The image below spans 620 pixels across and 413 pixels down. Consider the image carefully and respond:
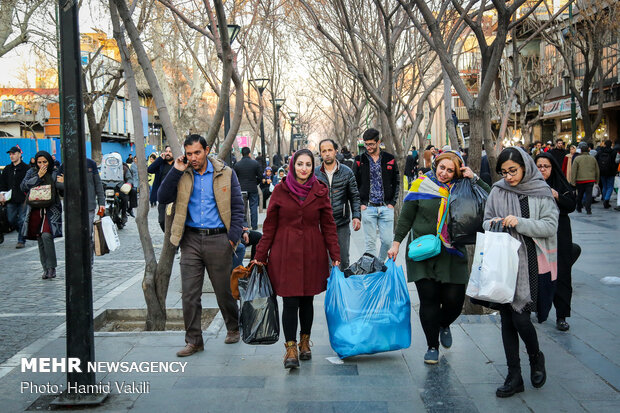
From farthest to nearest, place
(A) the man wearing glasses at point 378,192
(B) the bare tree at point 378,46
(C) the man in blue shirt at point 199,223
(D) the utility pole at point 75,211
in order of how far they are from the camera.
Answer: (B) the bare tree at point 378,46 < (A) the man wearing glasses at point 378,192 < (C) the man in blue shirt at point 199,223 < (D) the utility pole at point 75,211

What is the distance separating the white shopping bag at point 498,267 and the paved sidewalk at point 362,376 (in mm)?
710

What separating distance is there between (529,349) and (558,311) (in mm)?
1943

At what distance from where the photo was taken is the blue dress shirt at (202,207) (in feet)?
20.4

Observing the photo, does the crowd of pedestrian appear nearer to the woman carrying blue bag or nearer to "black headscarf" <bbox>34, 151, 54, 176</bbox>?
the woman carrying blue bag

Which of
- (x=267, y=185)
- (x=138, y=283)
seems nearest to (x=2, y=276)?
(x=138, y=283)

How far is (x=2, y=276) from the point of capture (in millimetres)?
11008

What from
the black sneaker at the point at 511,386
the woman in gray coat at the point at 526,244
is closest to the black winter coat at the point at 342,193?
the woman in gray coat at the point at 526,244

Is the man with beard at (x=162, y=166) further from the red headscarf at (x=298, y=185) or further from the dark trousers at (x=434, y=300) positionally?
the dark trousers at (x=434, y=300)

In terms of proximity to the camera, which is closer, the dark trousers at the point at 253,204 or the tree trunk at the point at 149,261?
the tree trunk at the point at 149,261

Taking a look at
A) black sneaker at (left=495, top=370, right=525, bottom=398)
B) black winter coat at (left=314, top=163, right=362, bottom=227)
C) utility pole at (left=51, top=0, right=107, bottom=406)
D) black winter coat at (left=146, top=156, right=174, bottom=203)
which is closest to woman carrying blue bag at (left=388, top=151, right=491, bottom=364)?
black sneaker at (left=495, top=370, right=525, bottom=398)

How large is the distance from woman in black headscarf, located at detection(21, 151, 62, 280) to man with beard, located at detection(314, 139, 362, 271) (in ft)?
14.8

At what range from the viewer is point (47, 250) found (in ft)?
34.9

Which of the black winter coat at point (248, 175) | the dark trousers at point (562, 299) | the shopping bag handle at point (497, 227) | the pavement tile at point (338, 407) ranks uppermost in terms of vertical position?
the black winter coat at point (248, 175)

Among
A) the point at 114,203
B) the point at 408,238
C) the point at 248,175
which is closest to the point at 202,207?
the point at 408,238
